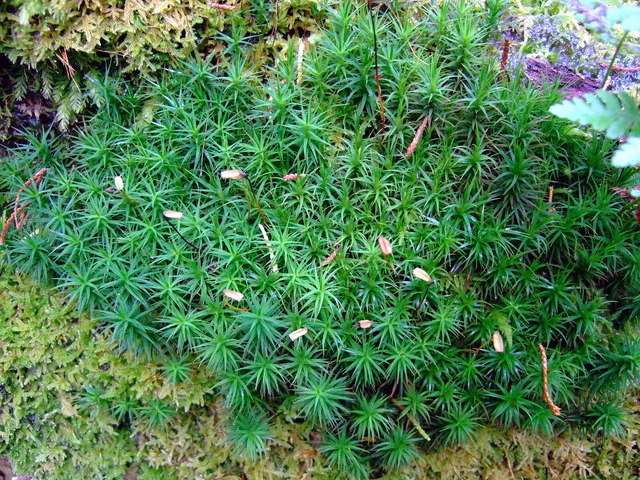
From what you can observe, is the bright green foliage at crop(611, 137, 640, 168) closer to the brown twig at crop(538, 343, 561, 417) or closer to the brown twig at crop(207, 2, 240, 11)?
the brown twig at crop(538, 343, 561, 417)

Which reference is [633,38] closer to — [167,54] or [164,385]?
[167,54]

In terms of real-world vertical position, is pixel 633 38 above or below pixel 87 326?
above

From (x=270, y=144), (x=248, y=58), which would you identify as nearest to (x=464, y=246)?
(x=270, y=144)

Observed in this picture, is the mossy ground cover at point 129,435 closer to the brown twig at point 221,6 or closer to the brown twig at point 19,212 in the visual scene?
the brown twig at point 19,212

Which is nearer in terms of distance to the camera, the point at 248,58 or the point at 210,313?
the point at 210,313

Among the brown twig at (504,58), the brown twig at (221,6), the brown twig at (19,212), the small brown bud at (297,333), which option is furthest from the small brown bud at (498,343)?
the brown twig at (19,212)

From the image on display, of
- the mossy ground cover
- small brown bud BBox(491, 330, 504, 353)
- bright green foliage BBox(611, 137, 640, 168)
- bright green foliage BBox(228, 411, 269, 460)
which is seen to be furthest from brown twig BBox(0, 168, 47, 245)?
bright green foliage BBox(611, 137, 640, 168)

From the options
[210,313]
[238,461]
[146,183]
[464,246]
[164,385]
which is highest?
[146,183]

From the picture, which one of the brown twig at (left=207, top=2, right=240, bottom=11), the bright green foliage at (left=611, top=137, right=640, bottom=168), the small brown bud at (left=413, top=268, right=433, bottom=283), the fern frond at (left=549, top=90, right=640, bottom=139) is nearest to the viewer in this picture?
the bright green foliage at (left=611, top=137, right=640, bottom=168)

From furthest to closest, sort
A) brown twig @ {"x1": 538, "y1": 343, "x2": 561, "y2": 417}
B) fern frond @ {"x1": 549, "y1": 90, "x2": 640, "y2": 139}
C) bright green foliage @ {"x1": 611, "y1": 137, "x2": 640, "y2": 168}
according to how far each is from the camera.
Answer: brown twig @ {"x1": 538, "y1": 343, "x2": 561, "y2": 417}
fern frond @ {"x1": 549, "y1": 90, "x2": 640, "y2": 139}
bright green foliage @ {"x1": 611, "y1": 137, "x2": 640, "y2": 168}
